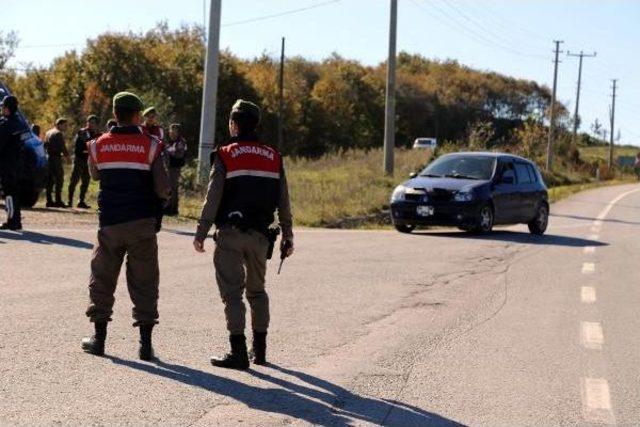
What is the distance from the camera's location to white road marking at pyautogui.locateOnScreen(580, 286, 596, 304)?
10917 millimetres

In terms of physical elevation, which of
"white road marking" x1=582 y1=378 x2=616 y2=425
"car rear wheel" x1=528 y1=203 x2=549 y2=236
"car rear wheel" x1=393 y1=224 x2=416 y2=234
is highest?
"car rear wheel" x1=528 y1=203 x2=549 y2=236

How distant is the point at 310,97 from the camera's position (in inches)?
2847

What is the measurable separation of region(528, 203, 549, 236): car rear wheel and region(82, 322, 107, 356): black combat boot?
14.8 meters

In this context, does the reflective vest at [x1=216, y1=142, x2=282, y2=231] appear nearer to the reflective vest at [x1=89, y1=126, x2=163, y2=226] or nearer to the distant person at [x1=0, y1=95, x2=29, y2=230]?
the reflective vest at [x1=89, y1=126, x2=163, y2=226]

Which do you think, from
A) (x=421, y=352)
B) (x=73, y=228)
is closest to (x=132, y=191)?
(x=421, y=352)

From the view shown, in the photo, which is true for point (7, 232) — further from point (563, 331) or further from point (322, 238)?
point (563, 331)

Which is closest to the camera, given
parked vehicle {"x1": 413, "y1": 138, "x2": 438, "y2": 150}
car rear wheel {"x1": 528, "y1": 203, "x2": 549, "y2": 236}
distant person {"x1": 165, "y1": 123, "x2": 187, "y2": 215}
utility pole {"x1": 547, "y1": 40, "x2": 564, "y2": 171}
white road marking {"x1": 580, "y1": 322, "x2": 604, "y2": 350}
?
white road marking {"x1": 580, "y1": 322, "x2": 604, "y2": 350}

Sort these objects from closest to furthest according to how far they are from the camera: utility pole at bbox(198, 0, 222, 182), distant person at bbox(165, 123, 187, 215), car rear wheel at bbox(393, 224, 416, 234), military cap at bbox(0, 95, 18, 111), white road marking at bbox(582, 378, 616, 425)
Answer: white road marking at bbox(582, 378, 616, 425) < military cap at bbox(0, 95, 18, 111) < distant person at bbox(165, 123, 187, 215) < car rear wheel at bbox(393, 224, 416, 234) < utility pole at bbox(198, 0, 222, 182)

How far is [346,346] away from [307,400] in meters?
1.81

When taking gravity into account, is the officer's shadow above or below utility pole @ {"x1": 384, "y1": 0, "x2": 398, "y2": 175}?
below

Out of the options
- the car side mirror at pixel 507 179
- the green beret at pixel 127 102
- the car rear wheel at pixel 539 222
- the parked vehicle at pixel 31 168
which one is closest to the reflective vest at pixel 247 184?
the green beret at pixel 127 102

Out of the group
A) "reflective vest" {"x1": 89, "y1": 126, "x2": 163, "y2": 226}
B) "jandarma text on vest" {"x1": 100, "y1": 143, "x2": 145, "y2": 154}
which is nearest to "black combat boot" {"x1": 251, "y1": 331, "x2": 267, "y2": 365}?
"reflective vest" {"x1": 89, "y1": 126, "x2": 163, "y2": 226}

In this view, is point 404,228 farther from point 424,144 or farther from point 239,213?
point 424,144

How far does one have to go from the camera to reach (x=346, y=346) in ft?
25.2
